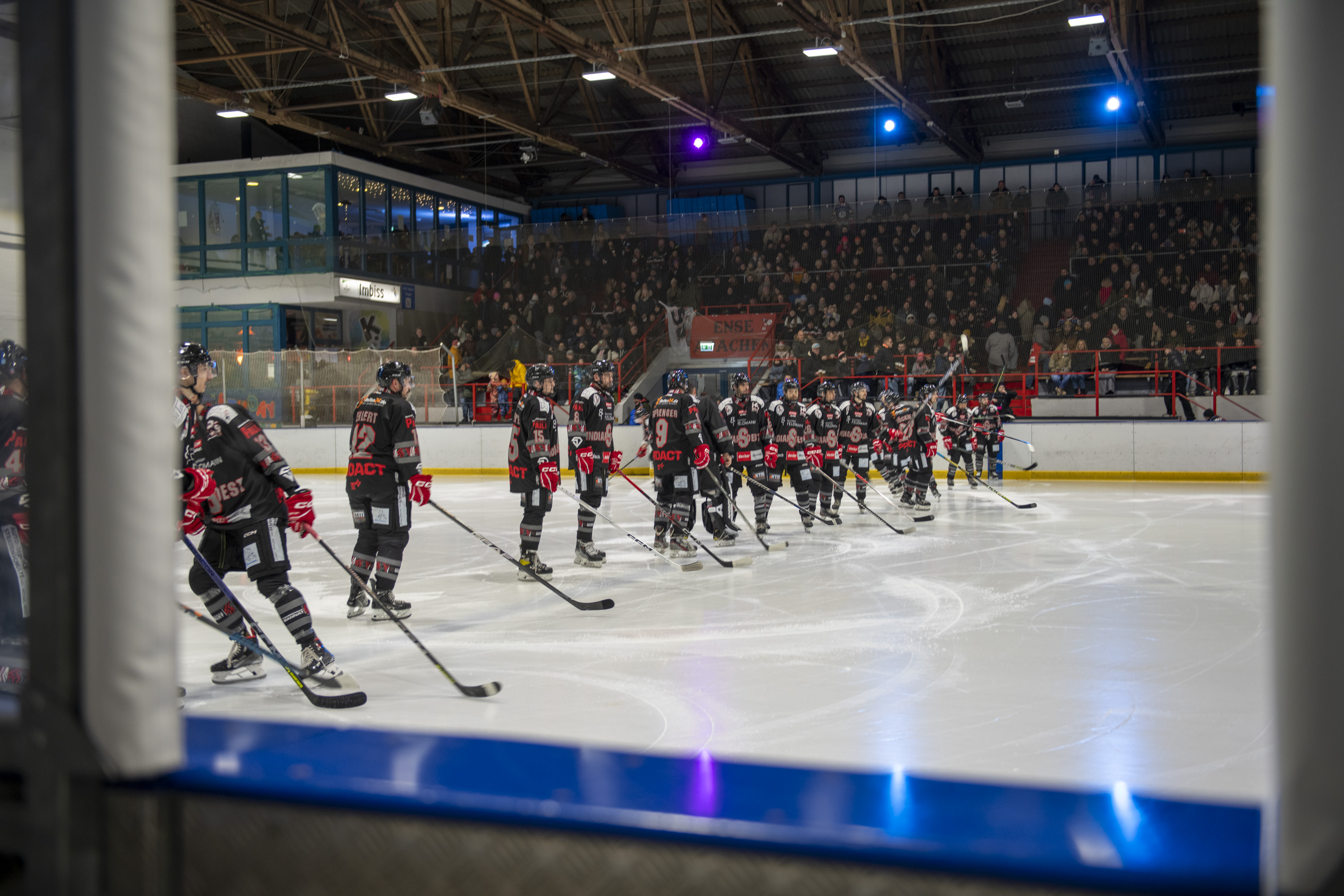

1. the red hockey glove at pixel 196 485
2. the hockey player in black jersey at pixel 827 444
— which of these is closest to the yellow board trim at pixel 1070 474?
the hockey player in black jersey at pixel 827 444

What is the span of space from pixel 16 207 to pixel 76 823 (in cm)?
76

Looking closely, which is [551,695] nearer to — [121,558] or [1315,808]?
[121,558]

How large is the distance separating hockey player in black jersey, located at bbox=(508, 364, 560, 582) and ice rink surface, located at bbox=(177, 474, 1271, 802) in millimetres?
286

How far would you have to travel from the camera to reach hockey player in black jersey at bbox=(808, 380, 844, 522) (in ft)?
37.8

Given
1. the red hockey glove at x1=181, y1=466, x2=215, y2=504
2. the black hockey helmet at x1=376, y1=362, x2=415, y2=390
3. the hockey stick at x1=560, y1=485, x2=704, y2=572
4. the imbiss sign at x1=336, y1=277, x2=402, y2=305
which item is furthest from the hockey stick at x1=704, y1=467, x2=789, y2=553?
the imbiss sign at x1=336, y1=277, x2=402, y2=305

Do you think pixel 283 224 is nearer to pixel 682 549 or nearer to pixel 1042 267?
pixel 1042 267

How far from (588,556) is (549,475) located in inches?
39.4

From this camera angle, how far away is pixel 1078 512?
1162 cm

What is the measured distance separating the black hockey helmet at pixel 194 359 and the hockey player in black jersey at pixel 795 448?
677cm

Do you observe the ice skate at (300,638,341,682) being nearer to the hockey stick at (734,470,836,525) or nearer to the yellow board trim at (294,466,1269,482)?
the hockey stick at (734,470,836,525)

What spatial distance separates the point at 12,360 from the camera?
5.17ft

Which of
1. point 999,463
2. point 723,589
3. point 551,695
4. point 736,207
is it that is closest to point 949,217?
point 999,463

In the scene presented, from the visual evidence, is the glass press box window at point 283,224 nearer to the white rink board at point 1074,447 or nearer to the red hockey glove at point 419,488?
Result: the white rink board at point 1074,447

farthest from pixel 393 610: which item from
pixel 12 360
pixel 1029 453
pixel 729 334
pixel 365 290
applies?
pixel 365 290
